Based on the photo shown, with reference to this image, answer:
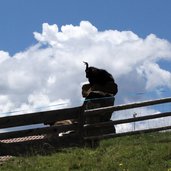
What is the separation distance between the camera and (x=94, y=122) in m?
14.8

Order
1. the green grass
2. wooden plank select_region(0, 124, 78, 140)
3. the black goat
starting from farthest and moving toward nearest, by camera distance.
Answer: the black goat < wooden plank select_region(0, 124, 78, 140) < the green grass

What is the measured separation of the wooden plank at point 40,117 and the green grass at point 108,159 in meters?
1.01

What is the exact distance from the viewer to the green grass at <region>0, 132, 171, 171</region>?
1099cm

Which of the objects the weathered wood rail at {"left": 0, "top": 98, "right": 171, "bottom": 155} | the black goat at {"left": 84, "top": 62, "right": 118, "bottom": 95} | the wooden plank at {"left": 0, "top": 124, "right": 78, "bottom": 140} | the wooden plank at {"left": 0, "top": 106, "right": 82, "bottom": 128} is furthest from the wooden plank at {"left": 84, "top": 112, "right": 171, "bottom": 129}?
the black goat at {"left": 84, "top": 62, "right": 118, "bottom": 95}

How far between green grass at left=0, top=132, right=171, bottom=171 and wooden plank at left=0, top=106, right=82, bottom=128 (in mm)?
1011

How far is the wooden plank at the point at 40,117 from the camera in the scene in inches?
559

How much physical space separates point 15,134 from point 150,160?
4.24 meters

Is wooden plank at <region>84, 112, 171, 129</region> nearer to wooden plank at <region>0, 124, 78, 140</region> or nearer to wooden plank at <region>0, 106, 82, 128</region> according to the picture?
wooden plank at <region>0, 106, 82, 128</region>

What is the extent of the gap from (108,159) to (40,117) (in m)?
3.29

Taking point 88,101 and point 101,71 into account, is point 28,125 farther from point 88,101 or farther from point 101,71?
point 101,71

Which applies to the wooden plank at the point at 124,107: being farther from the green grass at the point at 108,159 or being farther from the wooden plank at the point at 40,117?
the green grass at the point at 108,159

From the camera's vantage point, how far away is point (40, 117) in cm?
1447

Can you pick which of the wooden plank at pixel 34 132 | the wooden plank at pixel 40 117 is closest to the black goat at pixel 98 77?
the wooden plank at pixel 40 117

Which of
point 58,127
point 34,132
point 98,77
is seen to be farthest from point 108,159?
point 98,77
